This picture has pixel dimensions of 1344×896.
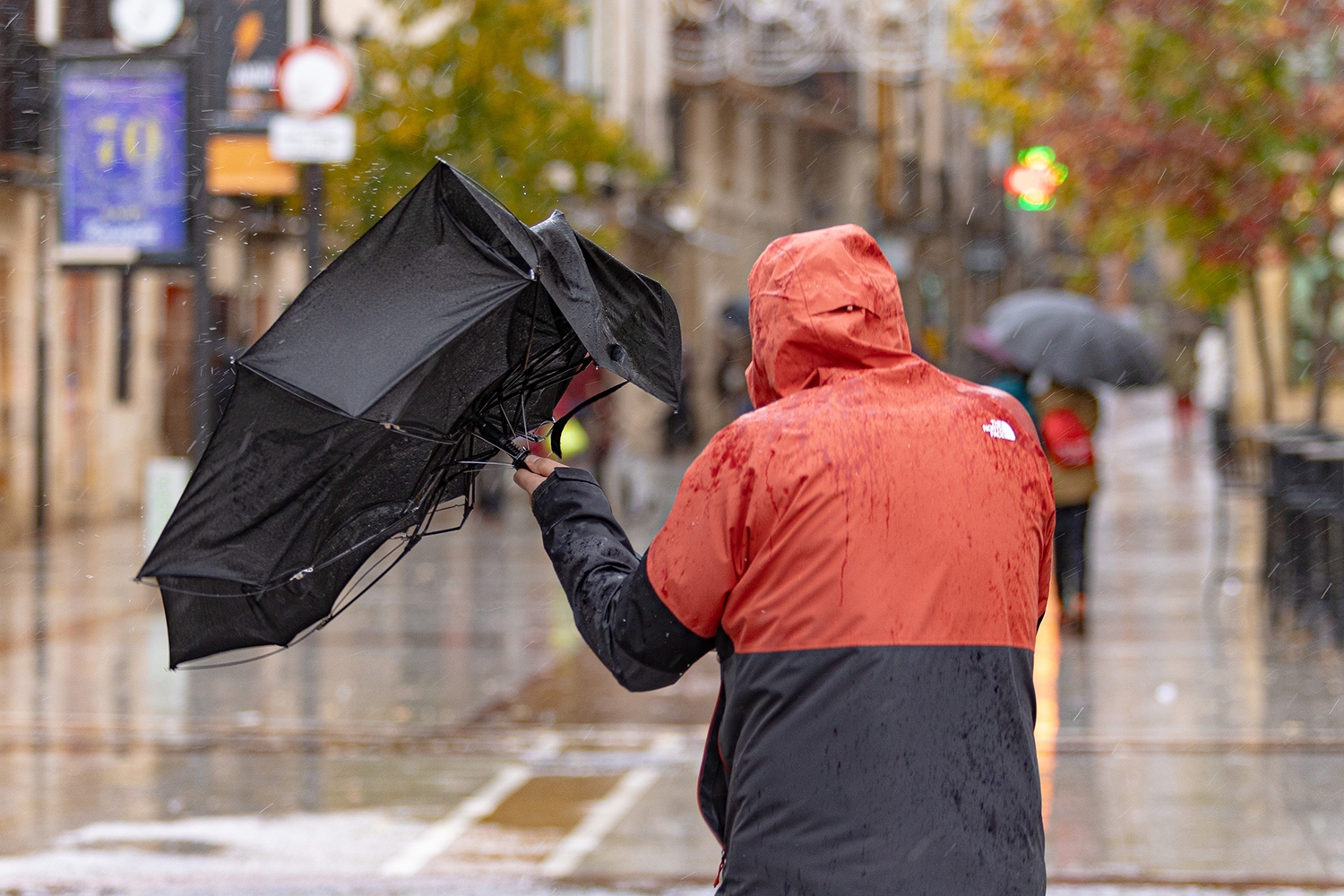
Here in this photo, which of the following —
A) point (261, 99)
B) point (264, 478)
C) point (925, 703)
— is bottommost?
point (925, 703)

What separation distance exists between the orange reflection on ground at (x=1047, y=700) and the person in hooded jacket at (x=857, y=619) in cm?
314

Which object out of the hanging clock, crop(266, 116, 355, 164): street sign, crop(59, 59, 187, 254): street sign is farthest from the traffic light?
crop(59, 59, 187, 254): street sign

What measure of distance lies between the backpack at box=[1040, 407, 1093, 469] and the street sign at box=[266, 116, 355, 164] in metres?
4.45

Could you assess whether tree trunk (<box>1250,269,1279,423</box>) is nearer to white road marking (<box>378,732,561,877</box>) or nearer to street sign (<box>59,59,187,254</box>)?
street sign (<box>59,59,187,254</box>)

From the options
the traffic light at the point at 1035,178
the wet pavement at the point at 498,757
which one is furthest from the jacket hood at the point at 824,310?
the traffic light at the point at 1035,178

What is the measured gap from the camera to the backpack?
11117 millimetres

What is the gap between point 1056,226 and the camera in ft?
239

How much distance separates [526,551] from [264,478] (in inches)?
539

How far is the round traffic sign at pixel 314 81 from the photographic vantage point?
1098 centimetres

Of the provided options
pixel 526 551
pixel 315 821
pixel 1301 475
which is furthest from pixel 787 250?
pixel 526 551

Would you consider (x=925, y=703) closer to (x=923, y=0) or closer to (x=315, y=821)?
(x=315, y=821)

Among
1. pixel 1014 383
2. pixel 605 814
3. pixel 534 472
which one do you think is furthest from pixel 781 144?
pixel 534 472

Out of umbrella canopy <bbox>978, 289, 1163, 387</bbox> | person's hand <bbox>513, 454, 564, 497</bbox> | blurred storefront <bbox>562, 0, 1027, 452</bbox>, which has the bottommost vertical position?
person's hand <bbox>513, 454, 564, 497</bbox>

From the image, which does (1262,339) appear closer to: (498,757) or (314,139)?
(314,139)
